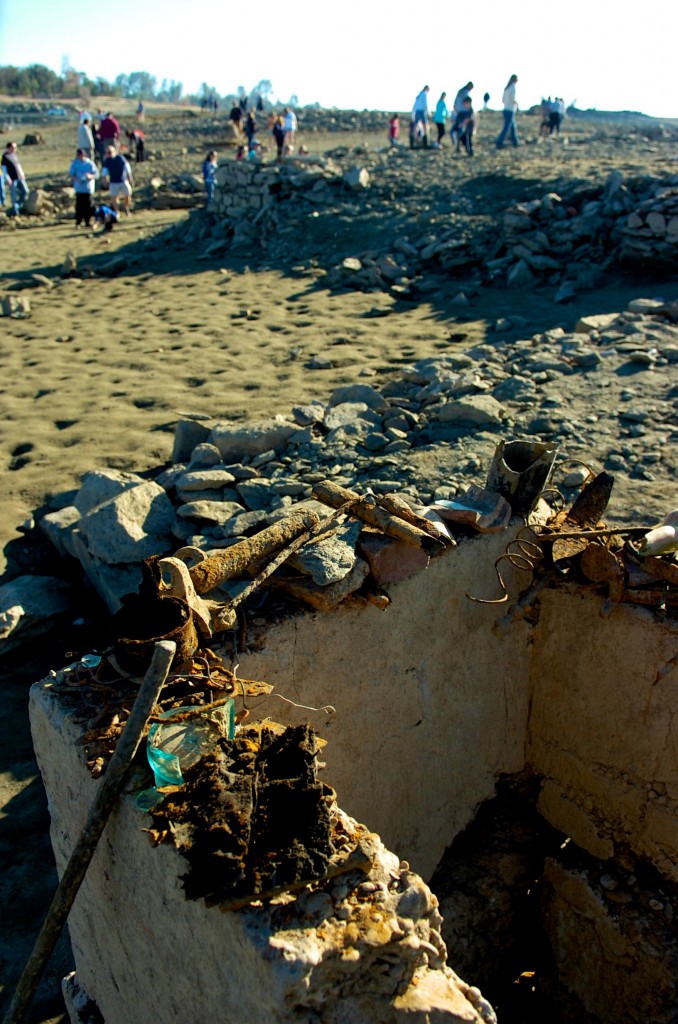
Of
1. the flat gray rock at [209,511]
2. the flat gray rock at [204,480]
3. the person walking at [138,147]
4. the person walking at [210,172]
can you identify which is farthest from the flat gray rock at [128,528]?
the person walking at [138,147]

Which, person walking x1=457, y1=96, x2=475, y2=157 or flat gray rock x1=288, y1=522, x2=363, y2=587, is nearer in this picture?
flat gray rock x1=288, y1=522, x2=363, y2=587

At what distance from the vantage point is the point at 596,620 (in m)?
3.27

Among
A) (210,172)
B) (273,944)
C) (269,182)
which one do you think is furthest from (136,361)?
(210,172)

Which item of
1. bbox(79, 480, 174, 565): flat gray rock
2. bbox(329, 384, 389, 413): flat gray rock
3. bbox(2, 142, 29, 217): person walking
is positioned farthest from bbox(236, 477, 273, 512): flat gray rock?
bbox(2, 142, 29, 217): person walking

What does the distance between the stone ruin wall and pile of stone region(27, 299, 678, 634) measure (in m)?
1.62

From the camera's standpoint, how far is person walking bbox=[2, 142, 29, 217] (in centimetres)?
1681

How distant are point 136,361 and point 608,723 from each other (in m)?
7.08

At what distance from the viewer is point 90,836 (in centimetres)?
190

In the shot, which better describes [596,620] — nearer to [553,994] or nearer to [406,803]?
[406,803]

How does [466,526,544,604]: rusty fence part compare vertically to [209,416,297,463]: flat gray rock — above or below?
above

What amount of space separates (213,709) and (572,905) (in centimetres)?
226

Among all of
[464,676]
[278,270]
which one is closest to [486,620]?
[464,676]

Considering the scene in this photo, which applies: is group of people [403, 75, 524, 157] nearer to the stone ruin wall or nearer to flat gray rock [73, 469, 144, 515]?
flat gray rock [73, 469, 144, 515]

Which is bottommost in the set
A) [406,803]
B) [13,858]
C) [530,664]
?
A: [13,858]
